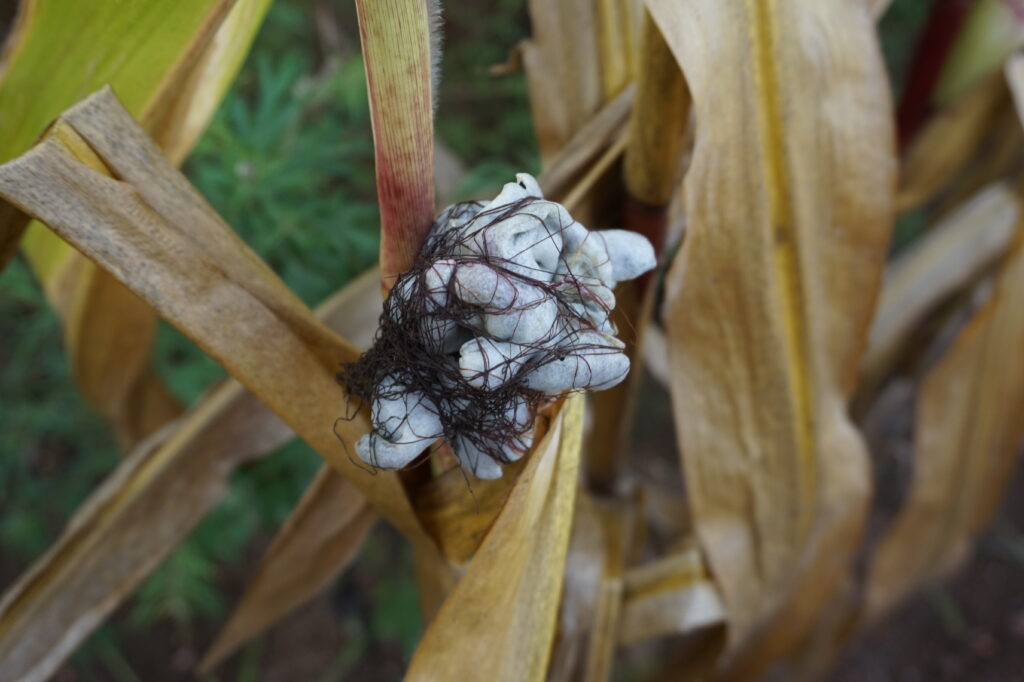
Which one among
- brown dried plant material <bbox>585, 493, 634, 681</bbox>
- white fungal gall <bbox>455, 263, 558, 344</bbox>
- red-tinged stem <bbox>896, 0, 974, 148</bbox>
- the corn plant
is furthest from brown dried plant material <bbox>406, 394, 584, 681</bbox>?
red-tinged stem <bbox>896, 0, 974, 148</bbox>

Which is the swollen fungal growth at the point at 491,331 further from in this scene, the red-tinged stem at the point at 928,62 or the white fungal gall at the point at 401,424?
the red-tinged stem at the point at 928,62

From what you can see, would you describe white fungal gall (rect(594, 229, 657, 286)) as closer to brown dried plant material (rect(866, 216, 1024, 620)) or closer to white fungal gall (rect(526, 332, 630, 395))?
white fungal gall (rect(526, 332, 630, 395))

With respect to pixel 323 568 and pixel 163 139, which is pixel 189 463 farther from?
pixel 163 139

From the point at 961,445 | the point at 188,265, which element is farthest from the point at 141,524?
the point at 961,445

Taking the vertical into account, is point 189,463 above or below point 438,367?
below

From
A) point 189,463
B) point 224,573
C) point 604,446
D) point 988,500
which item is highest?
point 189,463

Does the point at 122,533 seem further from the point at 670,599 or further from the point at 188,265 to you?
the point at 670,599

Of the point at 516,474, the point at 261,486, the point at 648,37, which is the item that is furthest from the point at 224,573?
the point at 648,37
